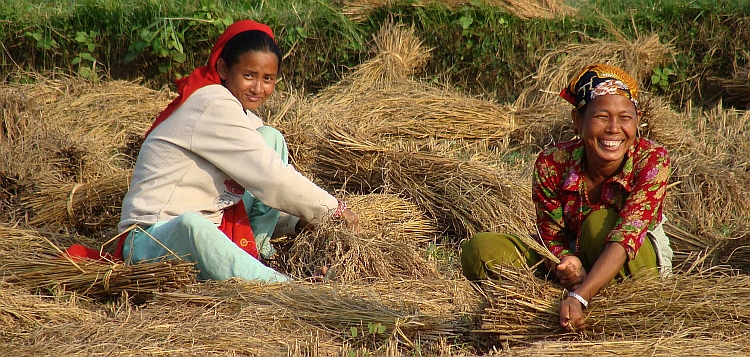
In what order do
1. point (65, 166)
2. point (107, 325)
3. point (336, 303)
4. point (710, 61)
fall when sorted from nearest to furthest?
point (107, 325) → point (336, 303) → point (65, 166) → point (710, 61)

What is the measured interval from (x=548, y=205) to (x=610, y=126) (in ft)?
1.26

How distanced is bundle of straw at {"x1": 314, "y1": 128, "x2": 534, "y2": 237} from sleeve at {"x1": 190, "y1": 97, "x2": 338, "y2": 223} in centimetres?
105

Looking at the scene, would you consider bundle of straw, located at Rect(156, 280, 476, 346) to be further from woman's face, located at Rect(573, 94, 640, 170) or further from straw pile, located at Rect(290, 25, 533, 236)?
straw pile, located at Rect(290, 25, 533, 236)

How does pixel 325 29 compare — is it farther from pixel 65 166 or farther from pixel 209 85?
pixel 209 85

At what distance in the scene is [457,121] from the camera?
604 cm

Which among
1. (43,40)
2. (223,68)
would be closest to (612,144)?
(223,68)

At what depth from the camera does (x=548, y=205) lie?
3400mm

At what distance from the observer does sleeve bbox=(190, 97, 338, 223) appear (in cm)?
394

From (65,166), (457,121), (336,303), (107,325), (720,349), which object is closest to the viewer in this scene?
(720,349)

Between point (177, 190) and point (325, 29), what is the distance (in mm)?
3322

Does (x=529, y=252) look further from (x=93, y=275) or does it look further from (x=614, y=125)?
(x=93, y=275)

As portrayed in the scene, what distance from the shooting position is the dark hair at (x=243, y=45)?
13.5ft

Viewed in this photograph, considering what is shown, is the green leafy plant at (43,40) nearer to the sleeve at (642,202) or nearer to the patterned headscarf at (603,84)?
the patterned headscarf at (603,84)

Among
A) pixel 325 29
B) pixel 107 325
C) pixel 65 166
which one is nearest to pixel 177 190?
pixel 107 325
